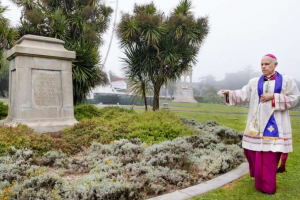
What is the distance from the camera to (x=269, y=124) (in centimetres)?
338

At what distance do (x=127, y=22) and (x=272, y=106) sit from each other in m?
9.76

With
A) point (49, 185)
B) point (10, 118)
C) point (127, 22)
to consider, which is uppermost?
point (127, 22)

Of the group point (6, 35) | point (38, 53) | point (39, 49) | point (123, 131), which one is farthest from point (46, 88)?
point (6, 35)

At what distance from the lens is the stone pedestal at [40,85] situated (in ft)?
23.0

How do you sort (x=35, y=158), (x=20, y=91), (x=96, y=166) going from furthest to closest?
(x=20, y=91), (x=35, y=158), (x=96, y=166)

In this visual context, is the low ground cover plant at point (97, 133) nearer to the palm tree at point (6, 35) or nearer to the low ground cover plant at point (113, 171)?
the low ground cover plant at point (113, 171)

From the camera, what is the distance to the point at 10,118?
748 cm

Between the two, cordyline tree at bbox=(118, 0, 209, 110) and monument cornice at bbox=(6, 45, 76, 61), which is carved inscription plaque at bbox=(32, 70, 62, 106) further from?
cordyline tree at bbox=(118, 0, 209, 110)

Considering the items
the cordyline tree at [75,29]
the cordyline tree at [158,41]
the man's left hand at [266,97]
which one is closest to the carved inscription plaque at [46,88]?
the cordyline tree at [75,29]

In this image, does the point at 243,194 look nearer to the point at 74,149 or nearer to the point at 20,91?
the point at 74,149

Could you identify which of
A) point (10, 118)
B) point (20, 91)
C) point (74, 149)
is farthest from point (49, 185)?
point (10, 118)

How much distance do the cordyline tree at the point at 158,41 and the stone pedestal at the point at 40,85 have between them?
192 inches

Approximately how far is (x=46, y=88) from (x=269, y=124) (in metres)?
6.15

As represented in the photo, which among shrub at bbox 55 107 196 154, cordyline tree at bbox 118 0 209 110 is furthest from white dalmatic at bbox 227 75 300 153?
cordyline tree at bbox 118 0 209 110
